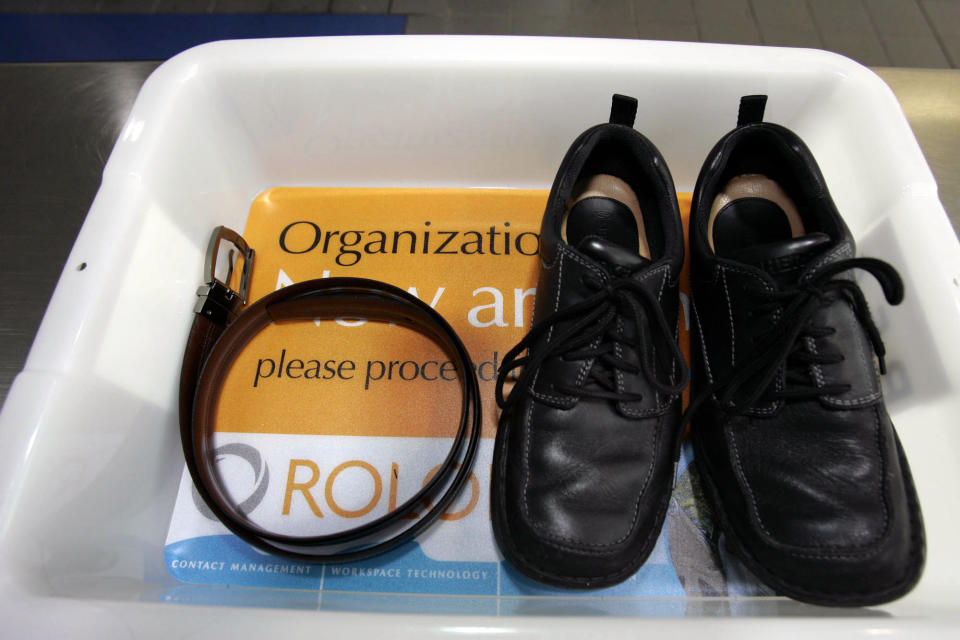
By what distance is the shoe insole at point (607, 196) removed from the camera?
59 cm

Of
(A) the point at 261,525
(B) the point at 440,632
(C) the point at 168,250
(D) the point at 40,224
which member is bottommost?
Answer: (B) the point at 440,632

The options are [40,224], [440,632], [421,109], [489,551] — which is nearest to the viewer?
[440,632]

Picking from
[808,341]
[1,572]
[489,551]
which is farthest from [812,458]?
[1,572]

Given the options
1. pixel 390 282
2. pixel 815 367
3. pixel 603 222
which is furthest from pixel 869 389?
pixel 390 282

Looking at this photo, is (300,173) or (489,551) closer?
(489,551)

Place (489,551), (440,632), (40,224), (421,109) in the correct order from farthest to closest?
1. (40,224)
2. (421,109)
3. (489,551)
4. (440,632)

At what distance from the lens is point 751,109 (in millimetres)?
558

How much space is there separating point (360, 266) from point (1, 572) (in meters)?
0.41

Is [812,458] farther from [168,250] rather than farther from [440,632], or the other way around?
[168,250]

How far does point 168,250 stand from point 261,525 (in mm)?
283

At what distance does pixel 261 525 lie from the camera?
1.75 ft

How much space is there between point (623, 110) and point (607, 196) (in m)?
0.08

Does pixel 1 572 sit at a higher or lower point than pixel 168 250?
lower

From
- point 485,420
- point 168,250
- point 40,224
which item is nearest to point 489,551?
point 485,420
